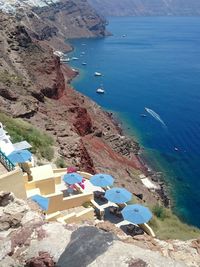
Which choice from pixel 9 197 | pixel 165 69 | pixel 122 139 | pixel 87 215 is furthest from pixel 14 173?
pixel 165 69

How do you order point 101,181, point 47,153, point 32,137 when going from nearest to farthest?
point 101,181
point 47,153
point 32,137

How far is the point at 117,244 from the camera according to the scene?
14.7 meters

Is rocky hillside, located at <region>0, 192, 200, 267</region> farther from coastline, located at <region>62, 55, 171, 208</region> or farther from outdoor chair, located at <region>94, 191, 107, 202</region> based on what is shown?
coastline, located at <region>62, 55, 171, 208</region>

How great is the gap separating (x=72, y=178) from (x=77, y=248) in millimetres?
14587

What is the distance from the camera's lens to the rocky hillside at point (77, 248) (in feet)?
46.4

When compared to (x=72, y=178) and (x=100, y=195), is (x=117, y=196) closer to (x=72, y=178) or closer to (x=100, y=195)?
(x=100, y=195)

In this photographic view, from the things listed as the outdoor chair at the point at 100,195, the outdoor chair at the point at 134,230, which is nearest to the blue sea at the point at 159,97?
the outdoor chair at the point at 100,195

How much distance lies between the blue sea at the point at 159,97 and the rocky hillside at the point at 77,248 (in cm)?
3470

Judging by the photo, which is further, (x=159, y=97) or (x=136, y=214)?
(x=159, y=97)

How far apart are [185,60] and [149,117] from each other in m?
71.2

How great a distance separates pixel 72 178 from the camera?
2927cm

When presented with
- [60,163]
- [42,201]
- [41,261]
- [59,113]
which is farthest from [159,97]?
[41,261]

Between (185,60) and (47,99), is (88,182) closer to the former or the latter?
(47,99)

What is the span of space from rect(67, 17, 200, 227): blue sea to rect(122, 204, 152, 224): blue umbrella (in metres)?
22.8
